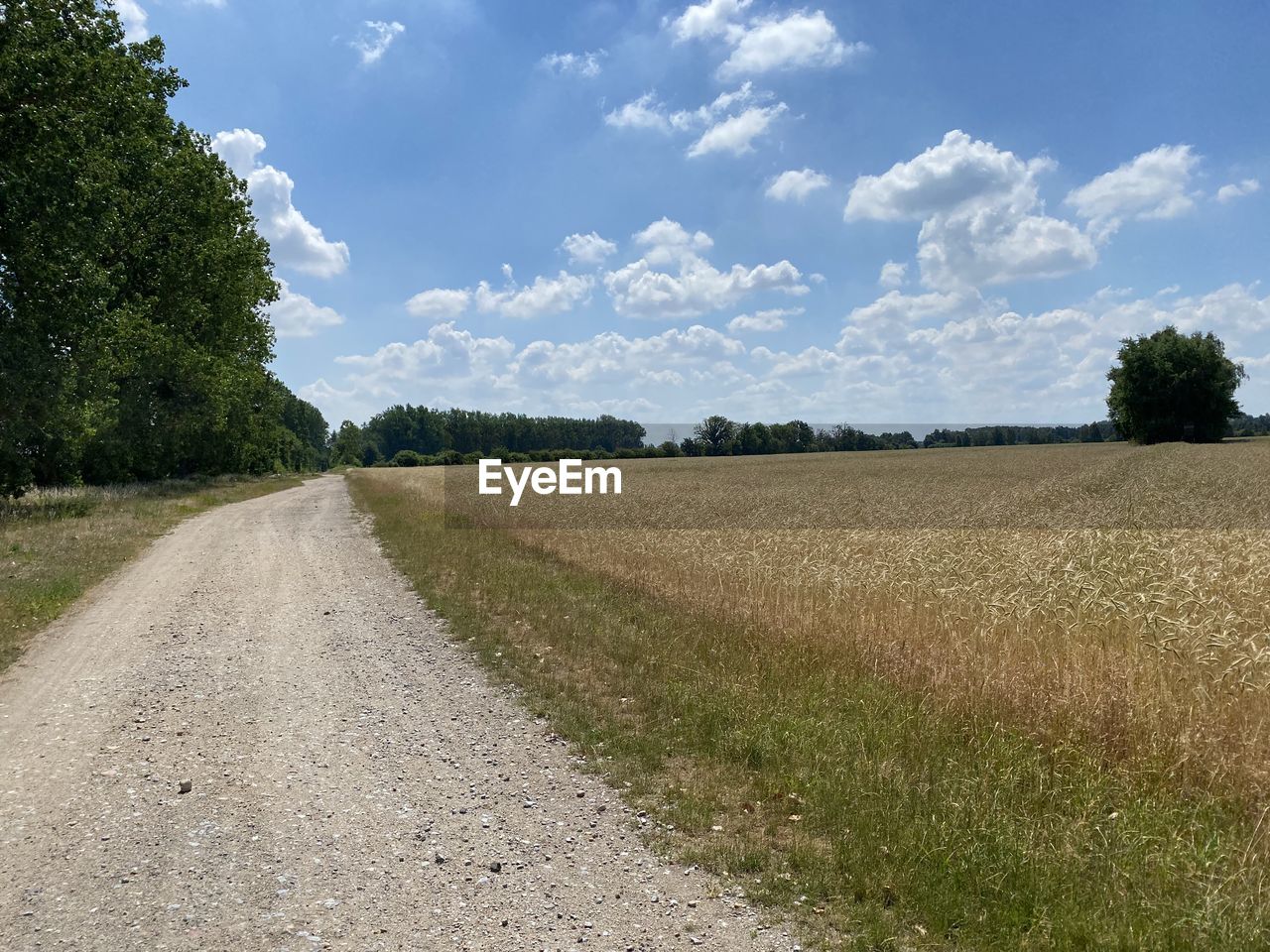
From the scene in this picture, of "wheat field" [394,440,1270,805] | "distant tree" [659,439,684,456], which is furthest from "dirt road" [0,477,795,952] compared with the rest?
"distant tree" [659,439,684,456]

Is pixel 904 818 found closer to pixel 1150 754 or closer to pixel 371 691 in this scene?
pixel 1150 754

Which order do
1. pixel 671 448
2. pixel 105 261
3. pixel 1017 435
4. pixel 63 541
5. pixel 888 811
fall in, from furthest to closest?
pixel 1017 435, pixel 671 448, pixel 105 261, pixel 63 541, pixel 888 811

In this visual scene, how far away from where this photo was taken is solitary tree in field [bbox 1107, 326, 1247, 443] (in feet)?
281

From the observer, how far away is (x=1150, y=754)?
17.9 feet

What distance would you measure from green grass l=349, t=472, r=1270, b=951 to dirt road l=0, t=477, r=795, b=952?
1.72 ft

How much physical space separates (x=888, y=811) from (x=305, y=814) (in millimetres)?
4295

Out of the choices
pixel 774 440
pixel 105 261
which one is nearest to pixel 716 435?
pixel 774 440

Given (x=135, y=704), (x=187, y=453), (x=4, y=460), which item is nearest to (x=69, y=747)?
(x=135, y=704)

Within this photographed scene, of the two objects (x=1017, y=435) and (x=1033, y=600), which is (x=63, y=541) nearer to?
(x=1033, y=600)

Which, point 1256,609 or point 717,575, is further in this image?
point 717,575

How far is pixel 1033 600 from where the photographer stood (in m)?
8.95

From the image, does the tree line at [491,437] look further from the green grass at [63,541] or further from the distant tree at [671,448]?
the green grass at [63,541]

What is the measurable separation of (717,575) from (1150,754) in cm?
742

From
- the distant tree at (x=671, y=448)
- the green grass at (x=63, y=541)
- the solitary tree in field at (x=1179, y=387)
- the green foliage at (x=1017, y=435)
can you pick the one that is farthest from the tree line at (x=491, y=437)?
the green grass at (x=63, y=541)
